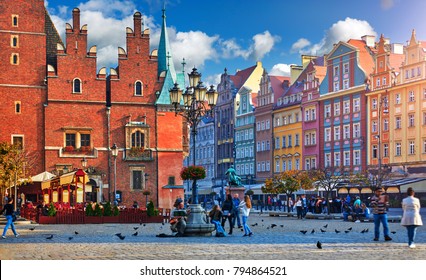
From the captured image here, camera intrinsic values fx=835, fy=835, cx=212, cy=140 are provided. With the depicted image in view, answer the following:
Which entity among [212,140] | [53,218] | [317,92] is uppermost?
[317,92]

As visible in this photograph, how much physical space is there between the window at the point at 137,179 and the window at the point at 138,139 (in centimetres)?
141

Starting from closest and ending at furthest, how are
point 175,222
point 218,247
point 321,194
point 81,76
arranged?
point 218,247 → point 175,222 → point 81,76 → point 321,194

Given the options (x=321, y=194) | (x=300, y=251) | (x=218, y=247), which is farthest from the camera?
(x=321, y=194)

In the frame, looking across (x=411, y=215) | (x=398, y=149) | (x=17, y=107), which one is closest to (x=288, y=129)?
(x=17, y=107)

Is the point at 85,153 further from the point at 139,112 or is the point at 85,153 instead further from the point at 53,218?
the point at 53,218

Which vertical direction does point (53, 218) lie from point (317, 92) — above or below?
below

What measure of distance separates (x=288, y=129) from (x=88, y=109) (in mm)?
13532

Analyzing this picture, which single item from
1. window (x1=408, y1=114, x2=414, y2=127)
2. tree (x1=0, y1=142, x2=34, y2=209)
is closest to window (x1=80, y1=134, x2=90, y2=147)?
tree (x1=0, y1=142, x2=34, y2=209)

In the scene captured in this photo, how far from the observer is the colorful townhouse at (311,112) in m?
39.0

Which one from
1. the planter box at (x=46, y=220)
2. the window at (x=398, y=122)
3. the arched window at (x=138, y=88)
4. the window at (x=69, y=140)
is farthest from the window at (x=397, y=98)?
the window at (x=69, y=140)

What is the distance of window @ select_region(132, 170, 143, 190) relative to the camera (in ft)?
137

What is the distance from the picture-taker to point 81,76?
40.2m
